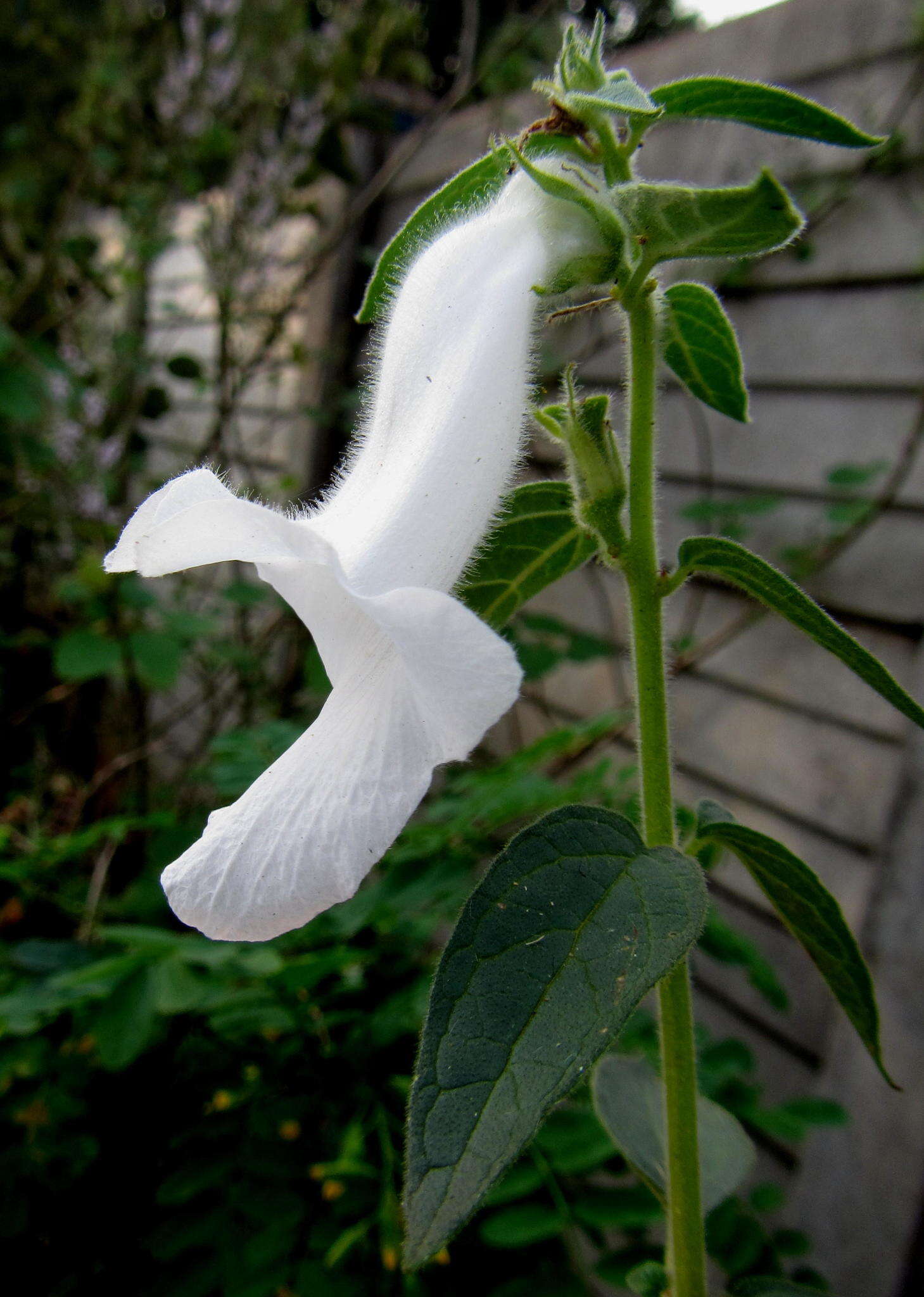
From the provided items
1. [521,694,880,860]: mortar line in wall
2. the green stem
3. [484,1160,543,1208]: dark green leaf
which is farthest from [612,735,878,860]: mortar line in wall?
the green stem

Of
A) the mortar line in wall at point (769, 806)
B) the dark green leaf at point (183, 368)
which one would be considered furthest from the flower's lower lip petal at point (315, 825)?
the dark green leaf at point (183, 368)

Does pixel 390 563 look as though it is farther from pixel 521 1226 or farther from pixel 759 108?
pixel 521 1226

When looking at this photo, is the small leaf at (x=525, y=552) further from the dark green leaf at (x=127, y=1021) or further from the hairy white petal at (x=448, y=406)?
the dark green leaf at (x=127, y=1021)

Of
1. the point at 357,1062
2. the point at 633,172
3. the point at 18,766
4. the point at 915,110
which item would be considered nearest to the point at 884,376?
the point at 915,110

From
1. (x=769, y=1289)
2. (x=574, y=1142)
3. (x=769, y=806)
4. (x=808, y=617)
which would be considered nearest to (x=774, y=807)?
(x=769, y=806)

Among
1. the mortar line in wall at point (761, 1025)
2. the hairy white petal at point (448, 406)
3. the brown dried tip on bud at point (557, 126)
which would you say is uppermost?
the brown dried tip on bud at point (557, 126)

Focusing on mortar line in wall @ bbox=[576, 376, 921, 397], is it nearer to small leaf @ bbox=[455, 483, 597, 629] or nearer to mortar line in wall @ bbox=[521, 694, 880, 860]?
mortar line in wall @ bbox=[521, 694, 880, 860]
